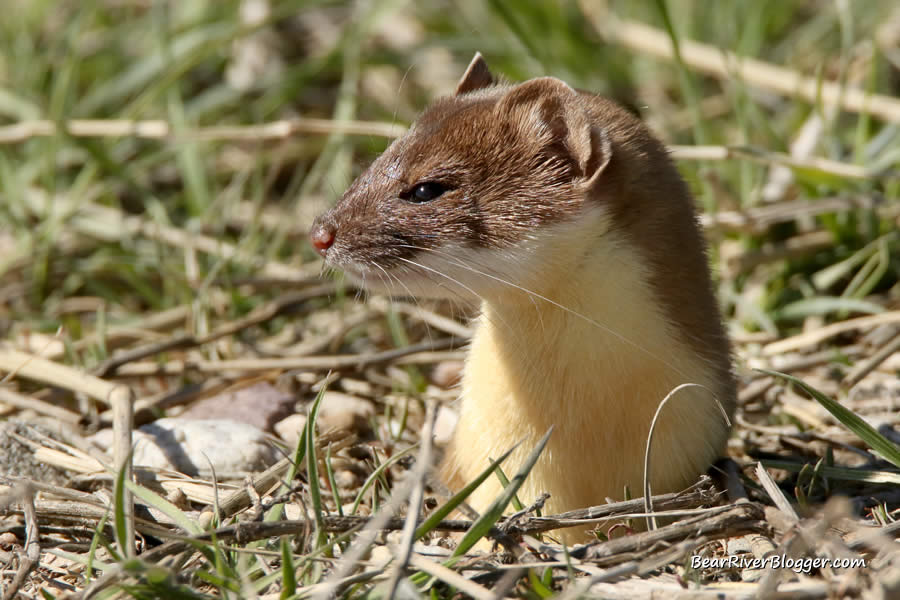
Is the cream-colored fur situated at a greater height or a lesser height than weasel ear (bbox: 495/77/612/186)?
lesser

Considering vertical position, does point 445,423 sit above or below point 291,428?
below

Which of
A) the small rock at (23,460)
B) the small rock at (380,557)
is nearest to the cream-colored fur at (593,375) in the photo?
the small rock at (380,557)

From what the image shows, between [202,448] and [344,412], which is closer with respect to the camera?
A: [202,448]

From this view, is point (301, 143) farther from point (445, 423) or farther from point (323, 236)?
point (323, 236)

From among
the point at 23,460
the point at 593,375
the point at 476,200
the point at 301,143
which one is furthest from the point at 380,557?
the point at 301,143

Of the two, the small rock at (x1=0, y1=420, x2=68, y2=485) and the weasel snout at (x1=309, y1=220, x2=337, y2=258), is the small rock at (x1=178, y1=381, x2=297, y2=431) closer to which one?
the small rock at (x1=0, y1=420, x2=68, y2=485)

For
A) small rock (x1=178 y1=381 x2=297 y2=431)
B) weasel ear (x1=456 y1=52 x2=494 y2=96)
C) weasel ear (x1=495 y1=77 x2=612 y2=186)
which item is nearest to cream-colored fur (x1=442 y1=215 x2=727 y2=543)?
weasel ear (x1=495 y1=77 x2=612 y2=186)

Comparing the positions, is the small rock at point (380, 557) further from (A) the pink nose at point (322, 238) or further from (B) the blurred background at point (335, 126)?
(B) the blurred background at point (335, 126)

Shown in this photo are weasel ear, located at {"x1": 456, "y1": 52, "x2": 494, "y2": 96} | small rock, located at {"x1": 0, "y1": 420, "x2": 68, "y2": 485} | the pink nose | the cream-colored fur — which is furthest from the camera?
weasel ear, located at {"x1": 456, "y1": 52, "x2": 494, "y2": 96}
